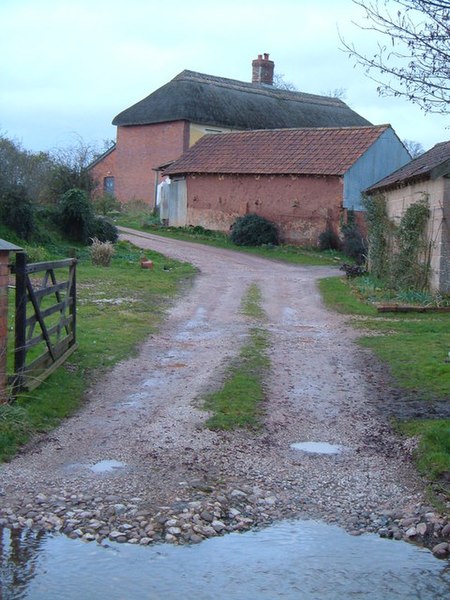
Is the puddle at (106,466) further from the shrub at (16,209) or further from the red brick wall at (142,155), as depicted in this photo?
the red brick wall at (142,155)

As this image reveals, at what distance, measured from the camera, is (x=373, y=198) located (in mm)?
25016

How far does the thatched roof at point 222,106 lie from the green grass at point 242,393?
35867mm

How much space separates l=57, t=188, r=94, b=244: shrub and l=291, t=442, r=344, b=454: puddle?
2238 cm

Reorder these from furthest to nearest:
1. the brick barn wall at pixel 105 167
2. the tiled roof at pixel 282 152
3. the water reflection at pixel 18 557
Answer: the brick barn wall at pixel 105 167, the tiled roof at pixel 282 152, the water reflection at pixel 18 557

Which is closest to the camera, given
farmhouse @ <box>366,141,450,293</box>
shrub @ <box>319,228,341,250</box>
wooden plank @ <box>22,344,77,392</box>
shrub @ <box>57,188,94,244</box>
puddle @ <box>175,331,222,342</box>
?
wooden plank @ <box>22,344,77,392</box>

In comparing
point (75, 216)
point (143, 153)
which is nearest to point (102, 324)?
point (75, 216)

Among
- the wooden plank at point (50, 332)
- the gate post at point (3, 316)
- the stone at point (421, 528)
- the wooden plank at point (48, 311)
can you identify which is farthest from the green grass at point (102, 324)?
the stone at point (421, 528)

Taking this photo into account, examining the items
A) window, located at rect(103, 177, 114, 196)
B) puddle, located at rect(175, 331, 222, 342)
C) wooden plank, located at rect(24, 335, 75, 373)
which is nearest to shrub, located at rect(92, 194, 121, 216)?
window, located at rect(103, 177, 114, 196)

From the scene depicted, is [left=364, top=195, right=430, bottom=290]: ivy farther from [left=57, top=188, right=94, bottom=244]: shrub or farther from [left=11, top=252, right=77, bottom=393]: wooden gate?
[left=57, top=188, right=94, bottom=244]: shrub

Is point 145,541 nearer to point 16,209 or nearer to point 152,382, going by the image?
point 152,382

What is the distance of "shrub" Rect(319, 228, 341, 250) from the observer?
33.8 meters

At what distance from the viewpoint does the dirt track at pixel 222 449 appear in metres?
6.54

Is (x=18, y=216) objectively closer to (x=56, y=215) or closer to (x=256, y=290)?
(x=56, y=215)

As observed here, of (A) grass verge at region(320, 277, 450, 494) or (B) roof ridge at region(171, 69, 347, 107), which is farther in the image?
(B) roof ridge at region(171, 69, 347, 107)
